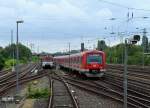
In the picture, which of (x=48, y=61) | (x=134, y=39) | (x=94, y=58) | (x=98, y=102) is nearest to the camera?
(x=134, y=39)

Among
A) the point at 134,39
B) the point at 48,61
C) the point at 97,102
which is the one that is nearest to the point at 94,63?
the point at 97,102

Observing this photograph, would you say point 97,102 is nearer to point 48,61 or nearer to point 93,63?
point 93,63

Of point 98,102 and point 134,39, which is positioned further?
point 98,102

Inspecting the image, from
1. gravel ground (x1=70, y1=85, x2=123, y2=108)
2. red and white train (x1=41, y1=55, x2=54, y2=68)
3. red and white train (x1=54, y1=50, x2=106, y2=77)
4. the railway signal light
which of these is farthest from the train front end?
red and white train (x1=41, y1=55, x2=54, y2=68)

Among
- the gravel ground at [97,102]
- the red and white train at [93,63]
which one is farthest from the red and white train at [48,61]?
the gravel ground at [97,102]

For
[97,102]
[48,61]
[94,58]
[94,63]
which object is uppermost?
[94,58]

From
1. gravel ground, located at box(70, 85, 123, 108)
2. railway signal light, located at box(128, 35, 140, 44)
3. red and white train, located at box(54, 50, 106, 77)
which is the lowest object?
gravel ground, located at box(70, 85, 123, 108)

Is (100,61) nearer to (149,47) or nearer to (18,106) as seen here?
(18,106)

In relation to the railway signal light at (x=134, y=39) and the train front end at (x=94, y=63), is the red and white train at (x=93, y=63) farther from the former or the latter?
the railway signal light at (x=134, y=39)

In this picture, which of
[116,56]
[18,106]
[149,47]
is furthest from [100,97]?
[149,47]

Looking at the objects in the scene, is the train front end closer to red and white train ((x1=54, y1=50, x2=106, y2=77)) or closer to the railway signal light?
red and white train ((x1=54, y1=50, x2=106, y2=77))

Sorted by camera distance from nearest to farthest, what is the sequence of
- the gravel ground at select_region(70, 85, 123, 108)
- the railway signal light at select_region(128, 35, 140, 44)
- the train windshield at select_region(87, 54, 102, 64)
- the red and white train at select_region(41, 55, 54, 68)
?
the railway signal light at select_region(128, 35, 140, 44), the gravel ground at select_region(70, 85, 123, 108), the train windshield at select_region(87, 54, 102, 64), the red and white train at select_region(41, 55, 54, 68)

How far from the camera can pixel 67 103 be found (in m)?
27.3

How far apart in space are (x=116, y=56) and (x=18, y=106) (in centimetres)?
8304
